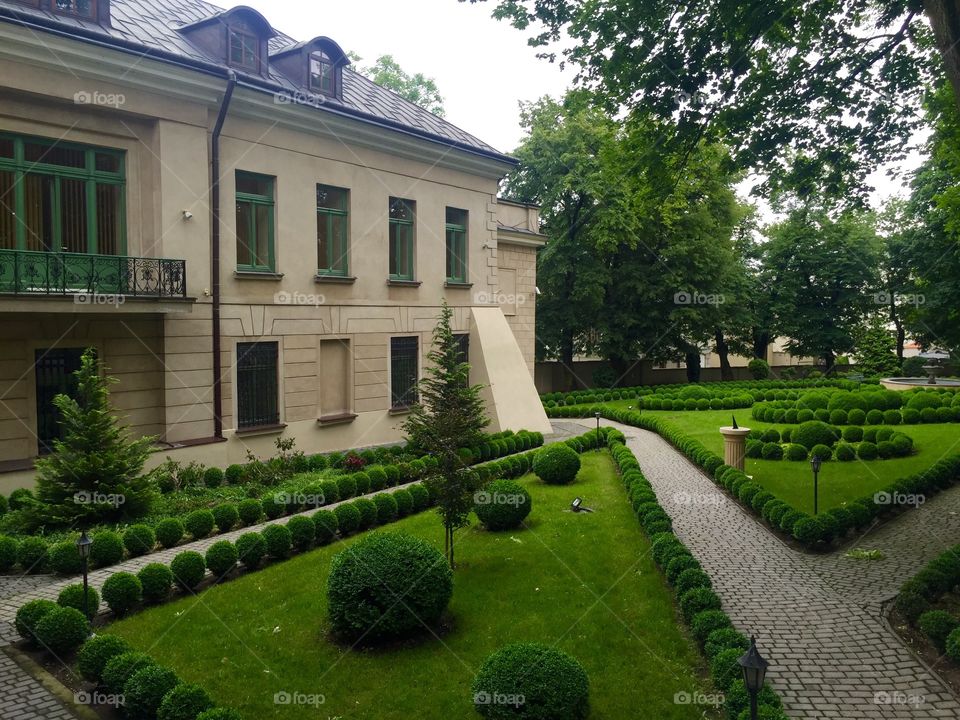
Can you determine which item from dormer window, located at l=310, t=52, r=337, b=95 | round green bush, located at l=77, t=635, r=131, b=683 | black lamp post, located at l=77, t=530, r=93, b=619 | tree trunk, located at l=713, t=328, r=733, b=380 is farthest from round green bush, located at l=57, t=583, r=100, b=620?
tree trunk, located at l=713, t=328, r=733, b=380

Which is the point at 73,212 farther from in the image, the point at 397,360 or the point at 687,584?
the point at 687,584

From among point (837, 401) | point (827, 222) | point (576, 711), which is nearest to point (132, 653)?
point (576, 711)

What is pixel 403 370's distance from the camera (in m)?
22.7

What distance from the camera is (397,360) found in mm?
22500

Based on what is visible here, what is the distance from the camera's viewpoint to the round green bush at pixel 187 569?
33.4 feet

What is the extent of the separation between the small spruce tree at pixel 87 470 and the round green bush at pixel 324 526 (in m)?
3.50

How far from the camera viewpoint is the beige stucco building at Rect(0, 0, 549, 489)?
14352 millimetres

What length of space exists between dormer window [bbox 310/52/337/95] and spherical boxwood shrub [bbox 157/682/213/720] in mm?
17512

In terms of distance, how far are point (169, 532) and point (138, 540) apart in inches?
21.2

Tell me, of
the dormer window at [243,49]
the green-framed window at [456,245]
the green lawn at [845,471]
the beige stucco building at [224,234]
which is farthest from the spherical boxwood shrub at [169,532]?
the green-framed window at [456,245]

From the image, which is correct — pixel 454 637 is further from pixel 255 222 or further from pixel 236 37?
pixel 236 37

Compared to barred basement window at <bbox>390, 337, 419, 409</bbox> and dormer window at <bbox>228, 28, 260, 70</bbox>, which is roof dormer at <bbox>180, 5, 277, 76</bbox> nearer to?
dormer window at <bbox>228, 28, 260, 70</bbox>

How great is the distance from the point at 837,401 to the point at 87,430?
81.1 feet

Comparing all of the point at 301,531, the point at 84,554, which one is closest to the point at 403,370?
the point at 301,531
